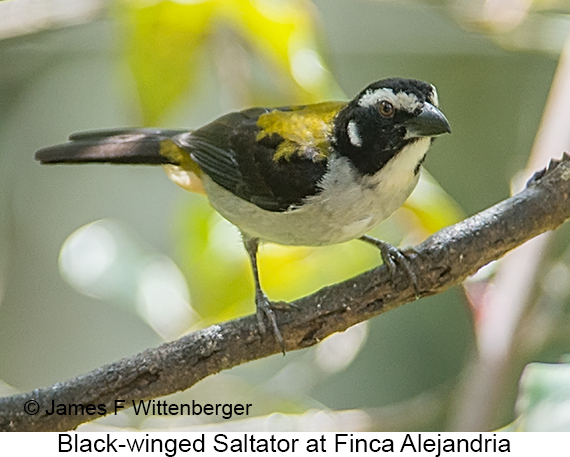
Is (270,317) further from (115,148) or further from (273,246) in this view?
(115,148)

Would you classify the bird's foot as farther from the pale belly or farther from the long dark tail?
the long dark tail

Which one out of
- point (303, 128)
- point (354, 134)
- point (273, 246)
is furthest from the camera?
A: point (273, 246)

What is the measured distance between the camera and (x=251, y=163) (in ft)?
Result: 9.24

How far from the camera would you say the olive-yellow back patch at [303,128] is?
264cm

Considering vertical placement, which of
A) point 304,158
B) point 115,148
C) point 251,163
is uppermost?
point 115,148

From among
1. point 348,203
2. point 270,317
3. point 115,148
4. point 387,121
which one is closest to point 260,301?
point 270,317

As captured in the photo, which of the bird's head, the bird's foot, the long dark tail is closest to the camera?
the bird's foot

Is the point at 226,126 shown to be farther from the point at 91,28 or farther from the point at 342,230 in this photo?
the point at 91,28

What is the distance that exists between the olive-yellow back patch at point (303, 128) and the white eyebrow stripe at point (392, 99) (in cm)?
22

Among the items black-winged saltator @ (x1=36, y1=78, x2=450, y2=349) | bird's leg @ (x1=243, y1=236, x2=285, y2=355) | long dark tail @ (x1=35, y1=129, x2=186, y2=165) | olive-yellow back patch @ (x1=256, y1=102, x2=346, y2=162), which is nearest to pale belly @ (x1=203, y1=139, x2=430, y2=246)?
black-winged saltator @ (x1=36, y1=78, x2=450, y2=349)

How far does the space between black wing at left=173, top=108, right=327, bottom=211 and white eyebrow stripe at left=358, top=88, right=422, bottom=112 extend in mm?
261

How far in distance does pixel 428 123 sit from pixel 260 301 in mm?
841

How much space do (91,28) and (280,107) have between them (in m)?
2.94

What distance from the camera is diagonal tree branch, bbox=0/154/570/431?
2143mm
